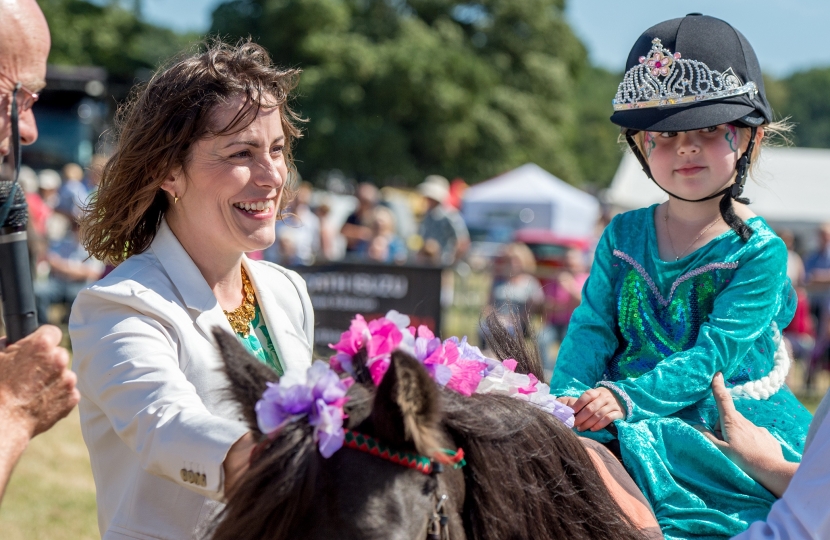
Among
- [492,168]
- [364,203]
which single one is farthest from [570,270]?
[492,168]

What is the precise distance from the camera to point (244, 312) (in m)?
2.46

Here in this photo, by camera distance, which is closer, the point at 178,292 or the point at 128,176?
the point at 178,292

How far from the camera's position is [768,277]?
7.75 ft

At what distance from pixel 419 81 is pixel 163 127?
3431 centimetres

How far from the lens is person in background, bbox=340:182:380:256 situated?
11586 millimetres

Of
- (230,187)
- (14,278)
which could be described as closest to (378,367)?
(230,187)

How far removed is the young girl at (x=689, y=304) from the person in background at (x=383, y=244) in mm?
8064

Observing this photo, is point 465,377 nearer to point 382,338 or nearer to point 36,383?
point 382,338

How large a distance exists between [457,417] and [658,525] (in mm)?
754

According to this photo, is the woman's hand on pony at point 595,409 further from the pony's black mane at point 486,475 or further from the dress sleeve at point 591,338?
the pony's black mane at point 486,475

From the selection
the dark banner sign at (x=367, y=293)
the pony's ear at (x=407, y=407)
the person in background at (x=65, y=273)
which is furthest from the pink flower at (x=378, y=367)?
the person in background at (x=65, y=273)

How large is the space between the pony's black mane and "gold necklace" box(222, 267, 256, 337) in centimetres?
86

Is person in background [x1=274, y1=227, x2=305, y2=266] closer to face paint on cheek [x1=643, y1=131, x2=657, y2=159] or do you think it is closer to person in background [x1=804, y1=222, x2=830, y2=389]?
person in background [x1=804, y1=222, x2=830, y2=389]

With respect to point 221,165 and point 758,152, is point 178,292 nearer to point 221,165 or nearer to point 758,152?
point 221,165
